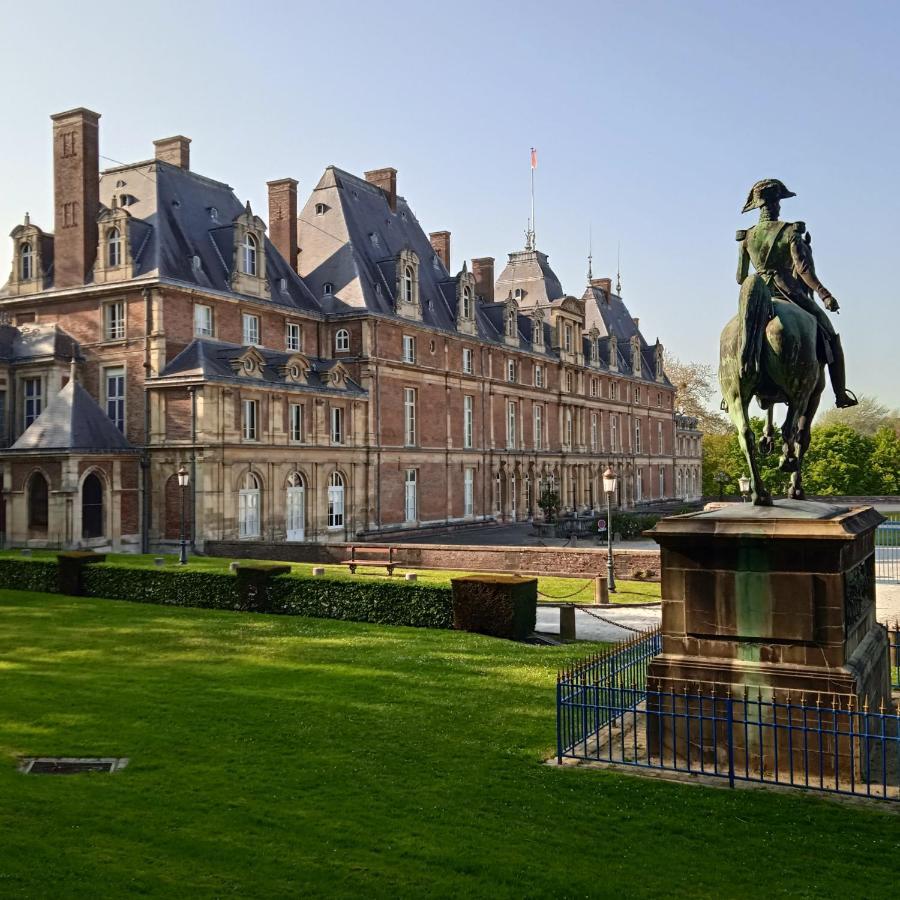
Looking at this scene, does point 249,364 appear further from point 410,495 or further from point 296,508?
point 410,495

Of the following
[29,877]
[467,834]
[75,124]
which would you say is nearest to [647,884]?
[467,834]

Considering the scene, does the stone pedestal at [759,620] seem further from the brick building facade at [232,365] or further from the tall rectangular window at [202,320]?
the tall rectangular window at [202,320]

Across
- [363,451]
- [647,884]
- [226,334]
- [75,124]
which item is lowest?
[647,884]

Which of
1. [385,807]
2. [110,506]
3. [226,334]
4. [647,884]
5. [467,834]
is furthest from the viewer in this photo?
[226,334]

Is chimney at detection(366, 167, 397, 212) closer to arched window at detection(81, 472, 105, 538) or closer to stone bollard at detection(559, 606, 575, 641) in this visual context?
arched window at detection(81, 472, 105, 538)

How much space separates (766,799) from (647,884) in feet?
7.33

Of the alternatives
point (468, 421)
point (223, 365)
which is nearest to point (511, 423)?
point (468, 421)

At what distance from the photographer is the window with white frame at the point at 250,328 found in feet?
127

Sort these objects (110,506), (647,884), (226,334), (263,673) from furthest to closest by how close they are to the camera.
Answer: (226,334), (110,506), (263,673), (647,884)

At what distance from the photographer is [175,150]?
40.4 metres

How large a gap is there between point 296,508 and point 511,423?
2178cm

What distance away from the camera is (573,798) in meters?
8.69

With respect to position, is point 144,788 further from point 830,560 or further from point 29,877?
point 830,560

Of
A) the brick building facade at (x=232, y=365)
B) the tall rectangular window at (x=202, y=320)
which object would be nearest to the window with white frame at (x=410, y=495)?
the brick building facade at (x=232, y=365)
